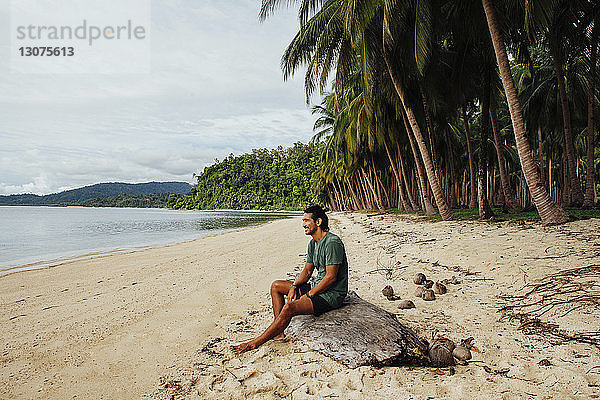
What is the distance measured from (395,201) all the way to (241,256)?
2495cm

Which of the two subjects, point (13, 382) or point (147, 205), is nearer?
point (13, 382)

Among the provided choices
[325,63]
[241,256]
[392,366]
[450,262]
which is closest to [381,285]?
[450,262]

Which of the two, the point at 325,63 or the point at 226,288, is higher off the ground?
the point at 325,63

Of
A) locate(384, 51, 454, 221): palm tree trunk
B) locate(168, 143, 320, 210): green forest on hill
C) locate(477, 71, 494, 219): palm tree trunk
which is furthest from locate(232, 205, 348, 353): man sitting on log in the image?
locate(168, 143, 320, 210): green forest on hill

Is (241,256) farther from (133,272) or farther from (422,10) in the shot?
(422,10)

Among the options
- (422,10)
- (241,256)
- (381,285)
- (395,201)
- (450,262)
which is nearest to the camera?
(381,285)

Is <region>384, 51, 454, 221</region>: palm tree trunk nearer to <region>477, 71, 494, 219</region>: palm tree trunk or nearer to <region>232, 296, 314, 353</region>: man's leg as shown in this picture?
<region>477, 71, 494, 219</region>: palm tree trunk

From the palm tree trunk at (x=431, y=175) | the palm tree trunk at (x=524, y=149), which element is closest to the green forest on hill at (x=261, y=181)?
the palm tree trunk at (x=431, y=175)

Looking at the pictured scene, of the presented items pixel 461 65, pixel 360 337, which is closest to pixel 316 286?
pixel 360 337

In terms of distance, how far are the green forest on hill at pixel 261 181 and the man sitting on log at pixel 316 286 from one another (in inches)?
2773

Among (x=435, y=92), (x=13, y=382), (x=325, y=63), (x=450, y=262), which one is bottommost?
(x=13, y=382)

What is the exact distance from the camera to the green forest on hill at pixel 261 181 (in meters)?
81.6

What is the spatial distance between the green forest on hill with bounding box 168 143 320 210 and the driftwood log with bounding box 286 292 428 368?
232 ft

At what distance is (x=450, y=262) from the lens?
6387mm
